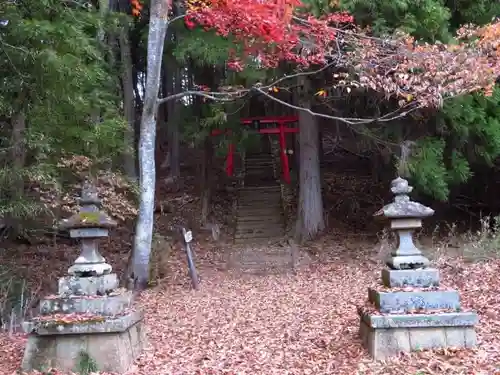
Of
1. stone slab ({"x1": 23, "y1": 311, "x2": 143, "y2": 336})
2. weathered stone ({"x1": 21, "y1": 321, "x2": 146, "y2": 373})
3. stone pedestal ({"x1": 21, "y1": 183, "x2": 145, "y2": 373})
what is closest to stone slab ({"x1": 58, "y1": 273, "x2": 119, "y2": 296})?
stone pedestal ({"x1": 21, "y1": 183, "x2": 145, "y2": 373})

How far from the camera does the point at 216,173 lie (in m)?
20.3

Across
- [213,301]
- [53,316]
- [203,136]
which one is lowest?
[213,301]

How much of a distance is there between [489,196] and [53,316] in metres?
12.0

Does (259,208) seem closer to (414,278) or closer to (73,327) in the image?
(414,278)

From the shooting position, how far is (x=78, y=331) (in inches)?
233

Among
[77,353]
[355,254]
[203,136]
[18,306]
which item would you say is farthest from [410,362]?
[203,136]

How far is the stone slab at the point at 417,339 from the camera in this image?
18.8 feet

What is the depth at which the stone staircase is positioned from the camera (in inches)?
608

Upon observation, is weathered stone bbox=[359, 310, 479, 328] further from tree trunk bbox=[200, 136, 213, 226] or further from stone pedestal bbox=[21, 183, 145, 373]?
tree trunk bbox=[200, 136, 213, 226]

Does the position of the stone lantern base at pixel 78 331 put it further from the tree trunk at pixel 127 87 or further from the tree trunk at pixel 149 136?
the tree trunk at pixel 127 87

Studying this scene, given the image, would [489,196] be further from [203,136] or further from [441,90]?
[203,136]

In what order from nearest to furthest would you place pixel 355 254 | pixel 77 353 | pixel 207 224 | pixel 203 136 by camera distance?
1. pixel 77 353
2. pixel 355 254
3. pixel 203 136
4. pixel 207 224

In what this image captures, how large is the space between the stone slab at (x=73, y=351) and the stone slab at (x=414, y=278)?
302 cm

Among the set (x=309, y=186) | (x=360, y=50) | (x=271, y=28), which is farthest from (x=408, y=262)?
(x=309, y=186)
